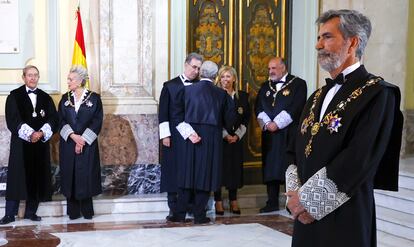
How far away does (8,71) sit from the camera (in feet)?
22.2

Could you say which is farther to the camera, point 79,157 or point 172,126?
point 172,126

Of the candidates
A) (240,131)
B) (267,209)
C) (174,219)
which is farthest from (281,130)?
(174,219)

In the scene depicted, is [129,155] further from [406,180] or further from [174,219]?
[406,180]

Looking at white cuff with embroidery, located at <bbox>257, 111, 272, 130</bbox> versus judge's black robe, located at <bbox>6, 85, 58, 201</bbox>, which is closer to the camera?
judge's black robe, located at <bbox>6, 85, 58, 201</bbox>

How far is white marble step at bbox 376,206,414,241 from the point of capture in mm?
5266

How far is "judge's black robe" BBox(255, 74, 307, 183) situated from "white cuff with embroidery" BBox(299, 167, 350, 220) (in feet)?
13.3

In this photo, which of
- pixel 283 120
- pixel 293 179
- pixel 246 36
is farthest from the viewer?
pixel 246 36

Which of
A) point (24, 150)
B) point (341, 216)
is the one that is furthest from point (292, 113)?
point (341, 216)

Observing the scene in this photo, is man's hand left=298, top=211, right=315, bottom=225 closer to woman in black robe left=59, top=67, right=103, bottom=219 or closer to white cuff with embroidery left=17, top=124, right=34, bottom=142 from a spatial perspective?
woman in black robe left=59, top=67, right=103, bottom=219

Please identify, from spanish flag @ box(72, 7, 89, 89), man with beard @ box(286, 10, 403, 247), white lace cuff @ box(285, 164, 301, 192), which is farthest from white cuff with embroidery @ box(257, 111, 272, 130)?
man with beard @ box(286, 10, 403, 247)

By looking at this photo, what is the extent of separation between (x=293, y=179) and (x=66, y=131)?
3.85m

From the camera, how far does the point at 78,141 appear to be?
243 inches

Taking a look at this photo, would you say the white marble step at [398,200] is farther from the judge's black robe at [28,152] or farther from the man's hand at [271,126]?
the judge's black robe at [28,152]

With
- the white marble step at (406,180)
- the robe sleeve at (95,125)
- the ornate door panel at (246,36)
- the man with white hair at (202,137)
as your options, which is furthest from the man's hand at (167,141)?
the white marble step at (406,180)
